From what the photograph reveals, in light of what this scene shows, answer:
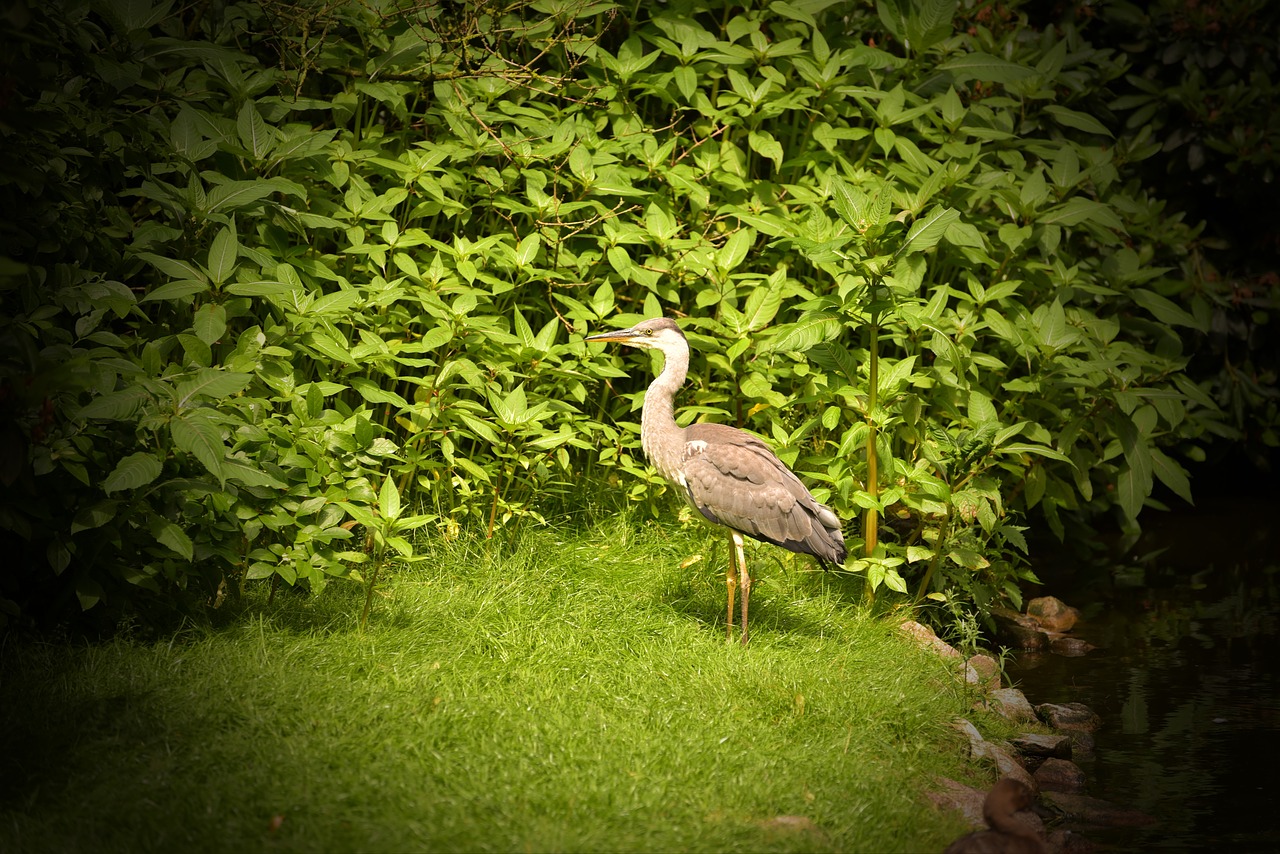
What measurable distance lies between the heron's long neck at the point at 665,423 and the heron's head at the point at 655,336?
46mm

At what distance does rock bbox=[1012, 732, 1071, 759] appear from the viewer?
4.35 meters

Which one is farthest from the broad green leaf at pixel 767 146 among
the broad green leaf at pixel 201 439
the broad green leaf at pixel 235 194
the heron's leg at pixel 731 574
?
the broad green leaf at pixel 201 439

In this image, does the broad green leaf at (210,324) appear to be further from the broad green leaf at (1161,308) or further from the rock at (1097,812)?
the broad green leaf at (1161,308)

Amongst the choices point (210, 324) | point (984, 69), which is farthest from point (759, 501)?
point (984, 69)

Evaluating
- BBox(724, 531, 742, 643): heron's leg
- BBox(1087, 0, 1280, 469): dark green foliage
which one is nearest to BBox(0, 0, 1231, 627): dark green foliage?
BBox(724, 531, 742, 643): heron's leg

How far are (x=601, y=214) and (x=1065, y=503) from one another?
2.64m

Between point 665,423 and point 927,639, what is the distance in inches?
59.8

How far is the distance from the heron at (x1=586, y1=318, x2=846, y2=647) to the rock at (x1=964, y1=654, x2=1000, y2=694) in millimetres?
750

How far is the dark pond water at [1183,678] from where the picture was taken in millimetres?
4074

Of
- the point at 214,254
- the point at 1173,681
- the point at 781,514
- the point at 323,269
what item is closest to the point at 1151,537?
the point at 1173,681

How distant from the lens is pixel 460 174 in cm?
535

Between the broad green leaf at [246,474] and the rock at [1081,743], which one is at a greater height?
the broad green leaf at [246,474]

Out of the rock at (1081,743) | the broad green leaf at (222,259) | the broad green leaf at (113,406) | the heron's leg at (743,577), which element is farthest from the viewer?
the heron's leg at (743,577)

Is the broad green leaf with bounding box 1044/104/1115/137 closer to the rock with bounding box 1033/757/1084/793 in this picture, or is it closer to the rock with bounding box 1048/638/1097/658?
the rock with bounding box 1048/638/1097/658
